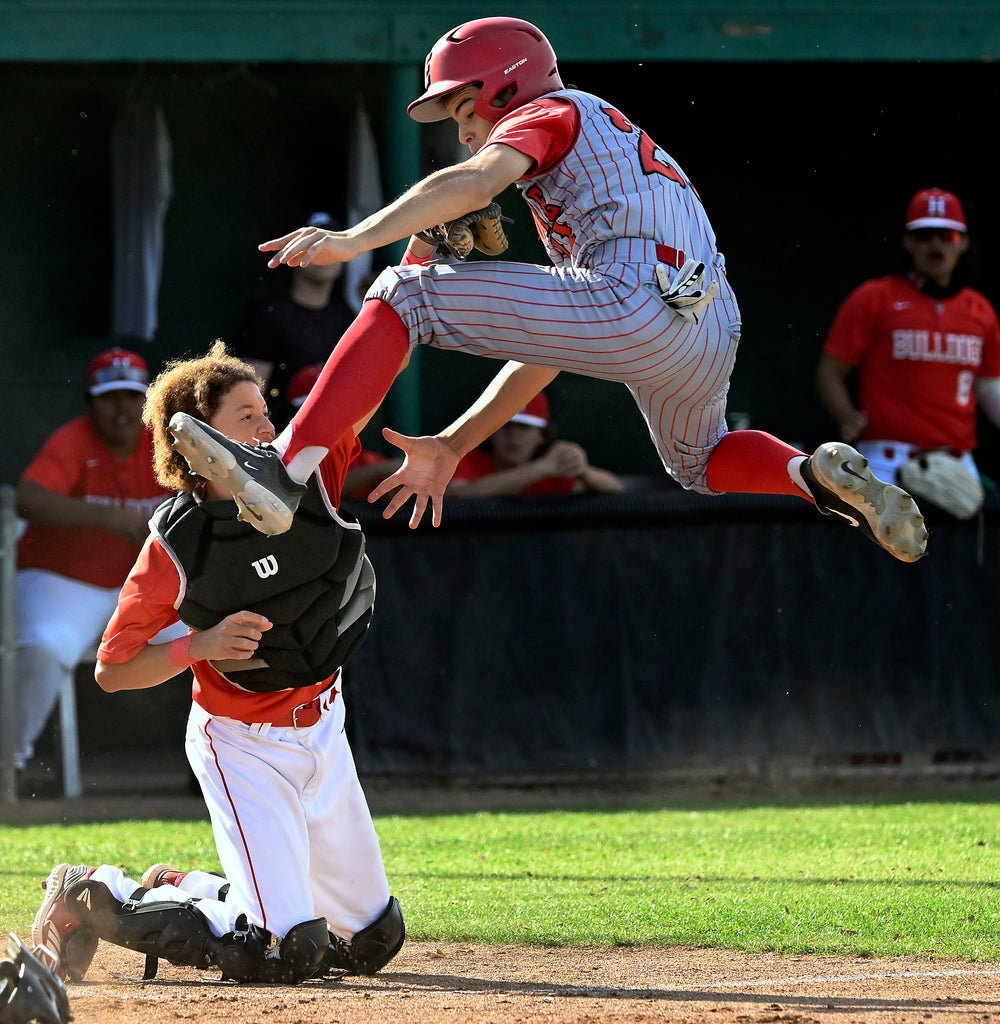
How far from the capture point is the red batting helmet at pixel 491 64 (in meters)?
3.80

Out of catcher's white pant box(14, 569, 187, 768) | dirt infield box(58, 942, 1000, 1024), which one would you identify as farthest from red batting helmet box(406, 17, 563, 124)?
catcher's white pant box(14, 569, 187, 768)

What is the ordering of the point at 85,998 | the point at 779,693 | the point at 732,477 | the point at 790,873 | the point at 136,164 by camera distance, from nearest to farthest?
the point at 85,998 → the point at 732,477 → the point at 790,873 → the point at 779,693 → the point at 136,164

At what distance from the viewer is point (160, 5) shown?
8.26m

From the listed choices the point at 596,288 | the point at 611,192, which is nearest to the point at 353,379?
the point at 596,288

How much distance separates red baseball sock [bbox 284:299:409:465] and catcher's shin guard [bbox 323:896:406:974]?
126 cm

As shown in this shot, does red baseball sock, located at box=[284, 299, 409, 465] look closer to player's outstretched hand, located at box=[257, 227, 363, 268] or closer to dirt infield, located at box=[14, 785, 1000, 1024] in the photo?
player's outstretched hand, located at box=[257, 227, 363, 268]

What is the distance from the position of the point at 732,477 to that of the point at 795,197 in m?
6.99

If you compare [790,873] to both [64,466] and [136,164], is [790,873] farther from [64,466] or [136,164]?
[136,164]

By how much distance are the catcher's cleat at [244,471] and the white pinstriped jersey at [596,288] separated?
0.48 m

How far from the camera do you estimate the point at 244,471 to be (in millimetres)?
3377

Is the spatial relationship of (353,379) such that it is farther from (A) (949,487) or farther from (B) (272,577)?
(A) (949,487)

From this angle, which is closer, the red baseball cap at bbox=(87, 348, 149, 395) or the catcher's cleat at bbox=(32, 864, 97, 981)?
the catcher's cleat at bbox=(32, 864, 97, 981)

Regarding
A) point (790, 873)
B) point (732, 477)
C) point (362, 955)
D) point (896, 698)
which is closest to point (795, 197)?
point (896, 698)

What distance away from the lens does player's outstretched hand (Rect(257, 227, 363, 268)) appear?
340 cm
